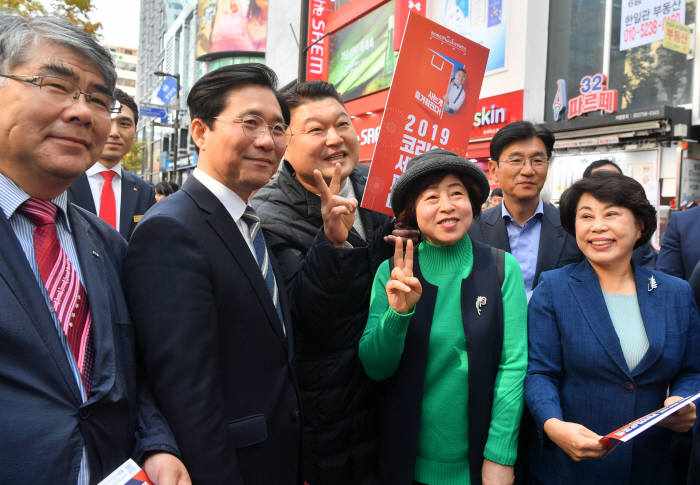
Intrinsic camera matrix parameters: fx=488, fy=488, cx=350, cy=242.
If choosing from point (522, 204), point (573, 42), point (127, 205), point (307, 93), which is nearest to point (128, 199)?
point (127, 205)

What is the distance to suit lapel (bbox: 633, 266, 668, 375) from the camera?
1.93 metres

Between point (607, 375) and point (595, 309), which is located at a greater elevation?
point (595, 309)

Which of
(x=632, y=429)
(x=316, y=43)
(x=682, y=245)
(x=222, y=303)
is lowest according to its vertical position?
(x=632, y=429)

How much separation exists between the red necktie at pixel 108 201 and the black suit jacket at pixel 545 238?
2.75 m

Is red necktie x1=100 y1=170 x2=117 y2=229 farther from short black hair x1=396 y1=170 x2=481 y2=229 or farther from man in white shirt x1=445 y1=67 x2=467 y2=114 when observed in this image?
man in white shirt x1=445 y1=67 x2=467 y2=114

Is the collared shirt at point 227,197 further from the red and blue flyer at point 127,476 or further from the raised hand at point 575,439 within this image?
the raised hand at point 575,439

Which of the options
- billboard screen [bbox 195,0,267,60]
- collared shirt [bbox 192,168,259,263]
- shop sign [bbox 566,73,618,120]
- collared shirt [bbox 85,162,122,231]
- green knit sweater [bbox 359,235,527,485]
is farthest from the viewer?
billboard screen [bbox 195,0,267,60]

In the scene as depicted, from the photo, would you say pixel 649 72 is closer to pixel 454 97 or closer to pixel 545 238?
pixel 545 238

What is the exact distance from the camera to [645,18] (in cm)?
941

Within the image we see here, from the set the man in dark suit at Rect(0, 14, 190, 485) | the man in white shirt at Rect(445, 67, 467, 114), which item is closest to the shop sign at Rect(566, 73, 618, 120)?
the man in white shirt at Rect(445, 67, 467, 114)

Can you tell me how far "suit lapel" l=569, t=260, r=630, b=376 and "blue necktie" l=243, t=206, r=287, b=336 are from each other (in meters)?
1.26

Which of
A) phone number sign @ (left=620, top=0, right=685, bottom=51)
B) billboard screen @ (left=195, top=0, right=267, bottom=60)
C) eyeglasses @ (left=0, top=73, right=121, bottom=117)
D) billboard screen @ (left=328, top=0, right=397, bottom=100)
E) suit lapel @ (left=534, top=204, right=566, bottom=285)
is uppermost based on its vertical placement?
billboard screen @ (left=195, top=0, right=267, bottom=60)

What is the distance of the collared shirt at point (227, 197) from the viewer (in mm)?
1841

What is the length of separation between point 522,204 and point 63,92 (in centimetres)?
257
